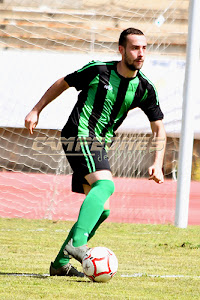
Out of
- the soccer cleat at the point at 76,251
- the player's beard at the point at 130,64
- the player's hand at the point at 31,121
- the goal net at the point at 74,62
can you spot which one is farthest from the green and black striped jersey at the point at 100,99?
the goal net at the point at 74,62

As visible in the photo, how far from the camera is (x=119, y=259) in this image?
5355mm

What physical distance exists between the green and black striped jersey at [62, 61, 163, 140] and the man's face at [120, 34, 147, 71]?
146mm

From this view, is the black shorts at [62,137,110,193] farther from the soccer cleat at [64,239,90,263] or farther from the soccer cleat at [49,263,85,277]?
the soccer cleat at [49,263,85,277]

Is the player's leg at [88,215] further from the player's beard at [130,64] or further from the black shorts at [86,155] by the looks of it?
the player's beard at [130,64]

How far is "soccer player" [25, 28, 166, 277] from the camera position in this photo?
4.23 m

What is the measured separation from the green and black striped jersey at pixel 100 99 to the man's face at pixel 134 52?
15 centimetres

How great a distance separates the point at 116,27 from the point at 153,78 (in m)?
1.06

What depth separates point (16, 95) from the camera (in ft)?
29.7

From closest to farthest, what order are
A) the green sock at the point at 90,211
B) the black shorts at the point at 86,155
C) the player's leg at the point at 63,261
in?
the green sock at the point at 90,211 → the black shorts at the point at 86,155 → the player's leg at the point at 63,261

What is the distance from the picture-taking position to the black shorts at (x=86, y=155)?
13.8ft

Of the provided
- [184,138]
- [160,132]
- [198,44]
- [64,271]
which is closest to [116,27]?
[198,44]

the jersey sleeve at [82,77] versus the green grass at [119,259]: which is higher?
the jersey sleeve at [82,77]

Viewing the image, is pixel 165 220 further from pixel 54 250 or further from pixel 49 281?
pixel 49 281

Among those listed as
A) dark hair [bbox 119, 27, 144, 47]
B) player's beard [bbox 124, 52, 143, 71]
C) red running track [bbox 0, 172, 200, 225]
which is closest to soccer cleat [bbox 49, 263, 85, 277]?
player's beard [bbox 124, 52, 143, 71]
